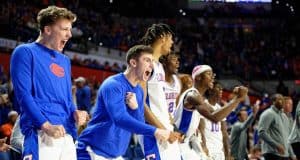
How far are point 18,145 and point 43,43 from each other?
2.42 meters

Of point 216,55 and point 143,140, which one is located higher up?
point 216,55

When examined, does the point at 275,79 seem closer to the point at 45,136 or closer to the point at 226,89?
the point at 226,89

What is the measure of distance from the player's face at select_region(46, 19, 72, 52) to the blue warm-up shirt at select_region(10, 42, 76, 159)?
0.06 m

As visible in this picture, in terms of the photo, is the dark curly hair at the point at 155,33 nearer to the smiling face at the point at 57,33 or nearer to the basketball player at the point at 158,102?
the basketball player at the point at 158,102

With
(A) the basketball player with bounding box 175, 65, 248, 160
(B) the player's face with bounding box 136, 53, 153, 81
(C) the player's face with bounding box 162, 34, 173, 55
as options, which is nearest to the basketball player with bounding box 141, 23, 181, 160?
(C) the player's face with bounding box 162, 34, 173, 55

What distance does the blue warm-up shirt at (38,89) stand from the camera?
397cm

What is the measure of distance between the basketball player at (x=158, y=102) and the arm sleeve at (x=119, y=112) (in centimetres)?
77

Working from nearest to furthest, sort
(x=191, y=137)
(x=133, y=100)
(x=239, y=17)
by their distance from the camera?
(x=133, y=100), (x=191, y=137), (x=239, y=17)

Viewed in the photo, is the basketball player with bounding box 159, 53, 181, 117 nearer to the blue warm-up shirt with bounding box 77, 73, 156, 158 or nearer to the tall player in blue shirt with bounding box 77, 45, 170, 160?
the tall player in blue shirt with bounding box 77, 45, 170, 160

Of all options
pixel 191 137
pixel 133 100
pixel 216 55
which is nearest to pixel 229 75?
pixel 216 55

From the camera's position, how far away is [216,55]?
Result: 26.8 meters

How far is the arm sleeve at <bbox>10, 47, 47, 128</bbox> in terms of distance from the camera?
3936 millimetres

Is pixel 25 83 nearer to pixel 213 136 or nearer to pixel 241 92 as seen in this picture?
pixel 241 92

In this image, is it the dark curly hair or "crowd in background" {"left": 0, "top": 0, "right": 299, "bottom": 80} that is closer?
the dark curly hair
